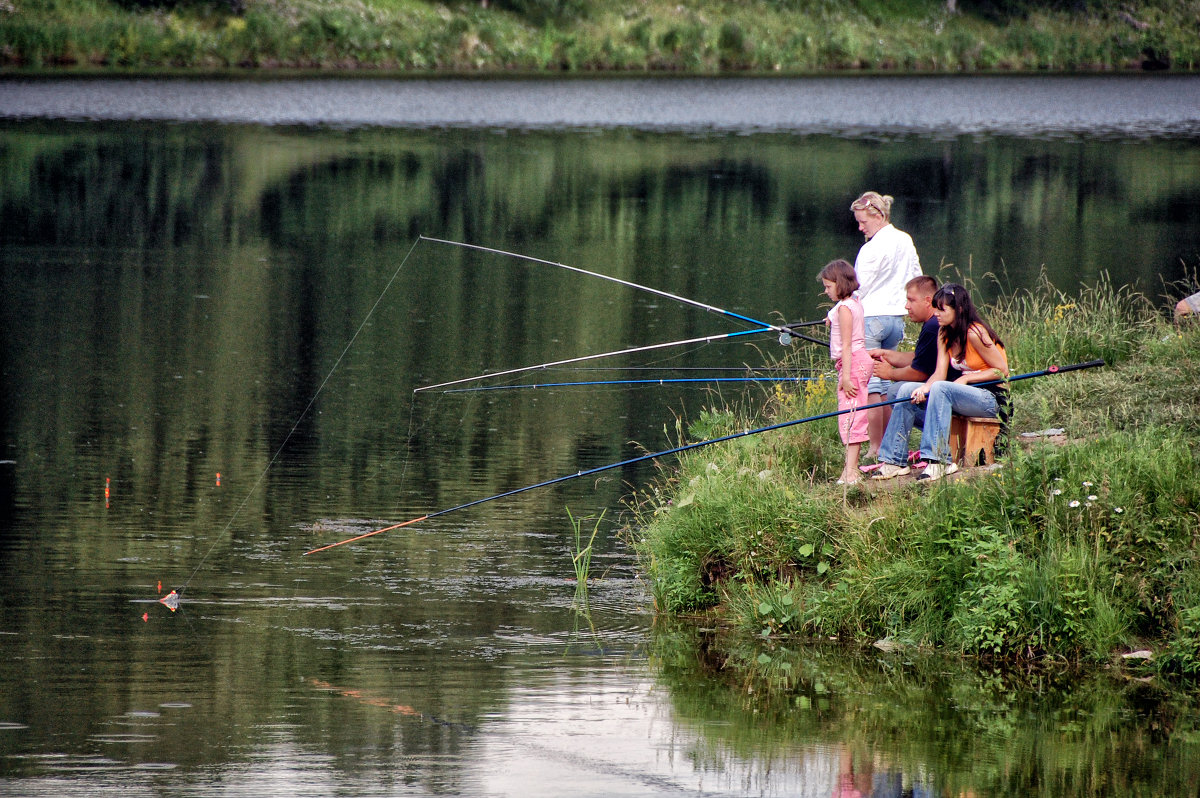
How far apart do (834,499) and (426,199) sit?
2256cm

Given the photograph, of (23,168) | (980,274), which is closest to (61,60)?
(23,168)

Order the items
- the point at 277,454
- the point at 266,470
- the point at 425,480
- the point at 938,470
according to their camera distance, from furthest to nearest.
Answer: the point at 277,454
the point at 266,470
the point at 425,480
the point at 938,470

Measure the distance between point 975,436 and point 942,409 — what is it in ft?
1.16

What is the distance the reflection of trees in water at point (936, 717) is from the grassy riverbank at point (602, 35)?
176 feet

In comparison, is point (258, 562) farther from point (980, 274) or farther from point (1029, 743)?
point (980, 274)

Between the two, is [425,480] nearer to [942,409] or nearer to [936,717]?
[942,409]

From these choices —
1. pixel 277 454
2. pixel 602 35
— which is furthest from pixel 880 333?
pixel 602 35

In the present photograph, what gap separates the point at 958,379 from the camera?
29.7ft

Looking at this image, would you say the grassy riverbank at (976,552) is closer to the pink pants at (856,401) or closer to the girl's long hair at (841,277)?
the pink pants at (856,401)

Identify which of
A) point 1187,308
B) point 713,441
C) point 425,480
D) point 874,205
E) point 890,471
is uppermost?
point 874,205

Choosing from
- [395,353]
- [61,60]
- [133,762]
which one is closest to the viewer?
[133,762]

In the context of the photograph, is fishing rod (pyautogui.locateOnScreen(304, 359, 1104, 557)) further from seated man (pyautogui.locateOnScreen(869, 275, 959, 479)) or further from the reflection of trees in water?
the reflection of trees in water

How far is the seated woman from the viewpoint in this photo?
8930mm

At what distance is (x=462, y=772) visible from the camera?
21.8 ft
